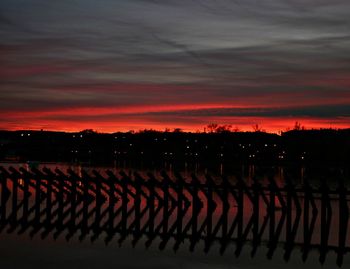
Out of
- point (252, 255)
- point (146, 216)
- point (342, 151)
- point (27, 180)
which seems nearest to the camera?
point (252, 255)

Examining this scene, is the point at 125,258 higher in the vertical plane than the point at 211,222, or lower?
lower

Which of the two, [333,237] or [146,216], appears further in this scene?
[146,216]

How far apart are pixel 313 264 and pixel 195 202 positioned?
4.04 meters

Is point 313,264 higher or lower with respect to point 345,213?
lower

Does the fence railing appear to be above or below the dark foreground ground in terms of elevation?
above

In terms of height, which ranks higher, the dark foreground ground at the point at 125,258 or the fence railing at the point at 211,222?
the fence railing at the point at 211,222

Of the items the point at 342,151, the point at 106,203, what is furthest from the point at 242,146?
the point at 106,203

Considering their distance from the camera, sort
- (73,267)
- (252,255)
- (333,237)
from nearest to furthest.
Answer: (73,267) → (252,255) → (333,237)

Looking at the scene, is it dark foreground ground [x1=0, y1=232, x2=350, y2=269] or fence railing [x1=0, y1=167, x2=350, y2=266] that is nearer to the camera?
dark foreground ground [x1=0, y1=232, x2=350, y2=269]

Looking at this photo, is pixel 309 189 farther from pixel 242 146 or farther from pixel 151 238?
pixel 242 146

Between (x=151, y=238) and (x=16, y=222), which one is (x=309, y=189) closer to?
(x=151, y=238)

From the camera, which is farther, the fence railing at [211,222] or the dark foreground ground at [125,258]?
the fence railing at [211,222]

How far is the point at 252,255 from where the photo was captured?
600 inches

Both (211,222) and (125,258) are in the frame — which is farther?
(211,222)
